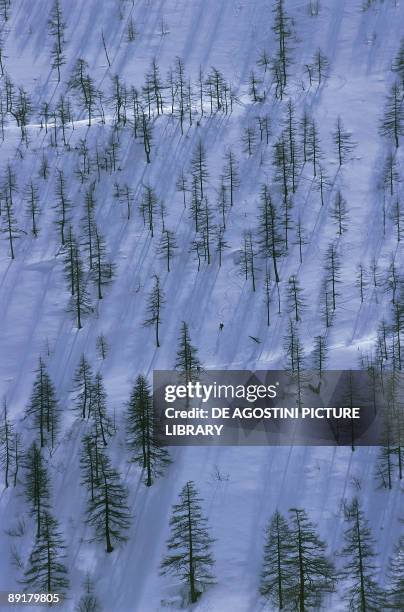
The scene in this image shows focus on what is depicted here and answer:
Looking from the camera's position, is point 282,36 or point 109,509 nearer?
point 109,509

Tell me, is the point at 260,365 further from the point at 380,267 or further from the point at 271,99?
the point at 271,99

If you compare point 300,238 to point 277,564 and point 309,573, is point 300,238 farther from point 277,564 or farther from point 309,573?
point 309,573

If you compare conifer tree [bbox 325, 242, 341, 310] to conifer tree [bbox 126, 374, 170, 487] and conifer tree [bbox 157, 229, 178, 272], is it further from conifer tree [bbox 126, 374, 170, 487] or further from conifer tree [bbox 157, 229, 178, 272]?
conifer tree [bbox 126, 374, 170, 487]

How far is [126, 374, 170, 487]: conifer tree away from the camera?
64250 mm

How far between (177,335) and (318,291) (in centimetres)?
1743

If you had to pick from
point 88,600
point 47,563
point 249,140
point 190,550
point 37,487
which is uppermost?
point 249,140

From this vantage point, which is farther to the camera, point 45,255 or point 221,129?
point 221,129

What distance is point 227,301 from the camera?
83812 mm

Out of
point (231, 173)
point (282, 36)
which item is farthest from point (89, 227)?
point (282, 36)

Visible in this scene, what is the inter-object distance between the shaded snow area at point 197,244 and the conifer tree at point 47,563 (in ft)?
2.20

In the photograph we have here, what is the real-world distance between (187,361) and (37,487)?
19.6 metres

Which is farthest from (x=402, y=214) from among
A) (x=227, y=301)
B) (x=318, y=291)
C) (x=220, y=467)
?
(x=220, y=467)

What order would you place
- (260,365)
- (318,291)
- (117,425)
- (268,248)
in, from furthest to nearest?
(268,248) → (318,291) → (260,365) → (117,425)

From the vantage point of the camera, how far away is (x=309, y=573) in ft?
175
